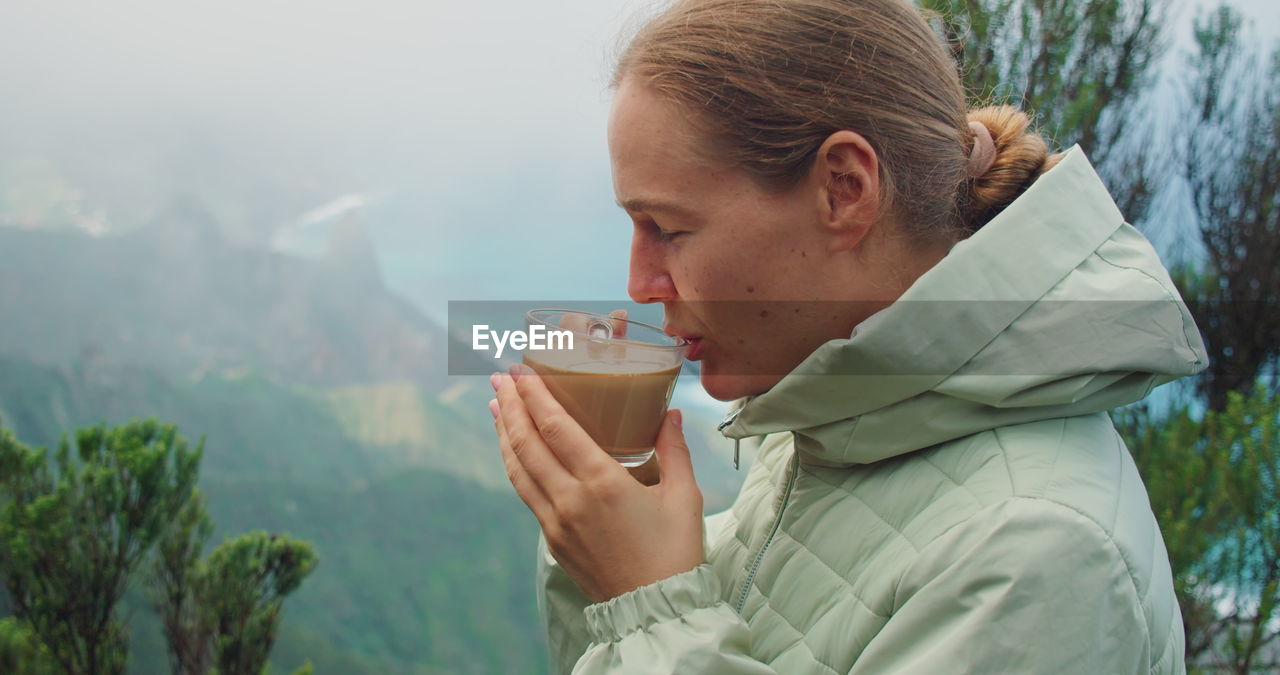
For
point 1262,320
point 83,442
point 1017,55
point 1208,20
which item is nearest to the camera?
point 83,442

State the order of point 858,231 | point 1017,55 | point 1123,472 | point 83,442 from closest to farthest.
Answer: point 1123,472 → point 858,231 → point 83,442 → point 1017,55

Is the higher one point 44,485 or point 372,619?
point 44,485

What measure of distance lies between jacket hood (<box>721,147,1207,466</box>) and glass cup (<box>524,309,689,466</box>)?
223 millimetres

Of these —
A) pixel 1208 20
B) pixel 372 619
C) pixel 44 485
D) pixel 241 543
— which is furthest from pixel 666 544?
pixel 1208 20

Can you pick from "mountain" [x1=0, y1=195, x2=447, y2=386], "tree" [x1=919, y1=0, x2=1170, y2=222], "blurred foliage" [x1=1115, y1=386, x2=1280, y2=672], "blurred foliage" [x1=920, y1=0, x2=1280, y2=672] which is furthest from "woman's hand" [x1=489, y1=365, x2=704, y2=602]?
"mountain" [x1=0, y1=195, x2=447, y2=386]

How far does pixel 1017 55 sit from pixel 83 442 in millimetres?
3061

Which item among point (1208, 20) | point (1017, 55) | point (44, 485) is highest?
point (1208, 20)

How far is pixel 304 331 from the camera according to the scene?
4.02m

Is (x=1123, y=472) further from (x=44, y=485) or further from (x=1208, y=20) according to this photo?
(x=1208, y=20)

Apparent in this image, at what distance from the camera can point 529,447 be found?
41.5 inches

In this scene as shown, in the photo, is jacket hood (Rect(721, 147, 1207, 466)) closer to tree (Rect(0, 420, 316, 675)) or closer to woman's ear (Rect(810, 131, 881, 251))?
woman's ear (Rect(810, 131, 881, 251))

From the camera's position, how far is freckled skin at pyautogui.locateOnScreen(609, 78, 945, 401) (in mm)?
1001

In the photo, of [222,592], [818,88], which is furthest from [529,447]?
[222,592]

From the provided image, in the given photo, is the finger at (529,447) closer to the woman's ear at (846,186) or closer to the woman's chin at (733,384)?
the woman's chin at (733,384)
